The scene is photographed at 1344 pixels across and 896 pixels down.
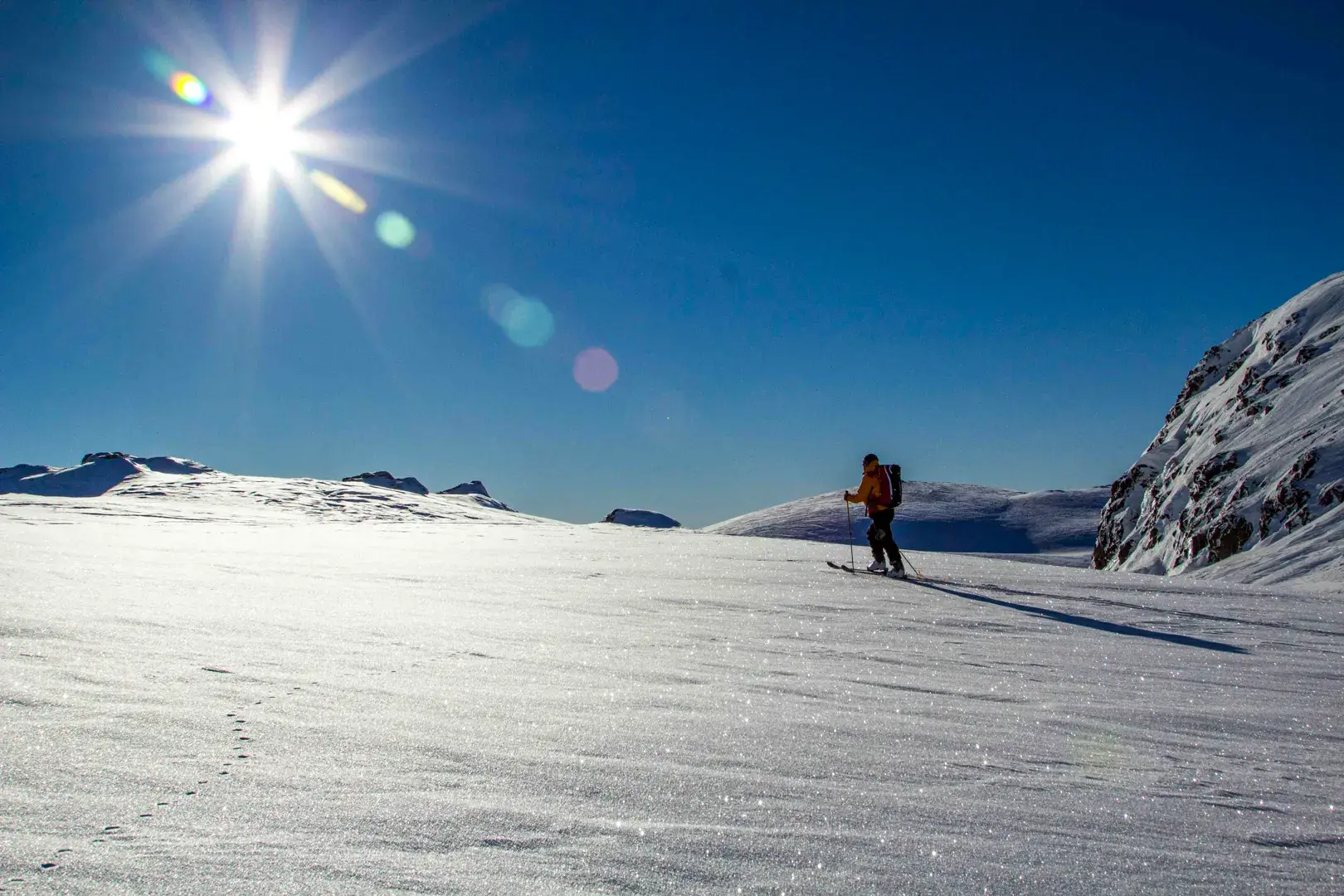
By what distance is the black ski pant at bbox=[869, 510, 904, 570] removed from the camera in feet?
37.8

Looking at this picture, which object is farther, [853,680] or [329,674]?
[853,680]

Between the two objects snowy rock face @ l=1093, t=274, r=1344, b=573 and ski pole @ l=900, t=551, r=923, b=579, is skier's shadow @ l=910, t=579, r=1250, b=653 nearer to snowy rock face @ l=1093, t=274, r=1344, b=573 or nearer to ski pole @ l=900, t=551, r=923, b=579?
ski pole @ l=900, t=551, r=923, b=579

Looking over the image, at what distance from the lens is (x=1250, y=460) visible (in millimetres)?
21578

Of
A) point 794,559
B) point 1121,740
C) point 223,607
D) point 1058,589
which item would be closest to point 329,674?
point 223,607

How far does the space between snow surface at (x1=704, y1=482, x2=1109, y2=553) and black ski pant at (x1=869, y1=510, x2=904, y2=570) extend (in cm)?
6608

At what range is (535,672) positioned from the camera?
4.07 metres

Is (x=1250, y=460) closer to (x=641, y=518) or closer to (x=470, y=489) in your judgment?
(x=641, y=518)

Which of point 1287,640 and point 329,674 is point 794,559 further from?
point 329,674

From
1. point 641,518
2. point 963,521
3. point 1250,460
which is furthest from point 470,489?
point 1250,460

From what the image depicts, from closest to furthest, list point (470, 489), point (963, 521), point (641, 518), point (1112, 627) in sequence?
point (1112, 627), point (963, 521), point (641, 518), point (470, 489)

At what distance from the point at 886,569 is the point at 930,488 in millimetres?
97526

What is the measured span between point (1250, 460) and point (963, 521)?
238ft

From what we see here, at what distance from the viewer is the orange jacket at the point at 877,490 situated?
38.6 ft

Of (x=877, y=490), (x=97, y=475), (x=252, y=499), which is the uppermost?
(x=97, y=475)
